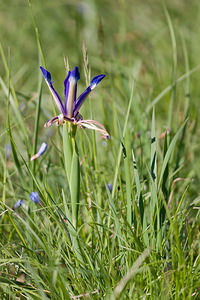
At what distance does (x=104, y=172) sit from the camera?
6.04 feet

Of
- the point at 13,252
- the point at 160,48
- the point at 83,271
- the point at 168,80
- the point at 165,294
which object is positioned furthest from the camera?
the point at 160,48

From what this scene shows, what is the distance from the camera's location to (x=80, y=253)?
1276 millimetres

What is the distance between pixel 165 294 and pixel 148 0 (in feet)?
16.6

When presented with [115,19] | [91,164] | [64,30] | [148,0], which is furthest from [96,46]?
[91,164]

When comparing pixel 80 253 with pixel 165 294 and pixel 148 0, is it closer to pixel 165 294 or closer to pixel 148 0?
pixel 165 294

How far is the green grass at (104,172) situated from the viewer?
122 centimetres

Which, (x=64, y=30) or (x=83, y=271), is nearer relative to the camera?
(x=83, y=271)

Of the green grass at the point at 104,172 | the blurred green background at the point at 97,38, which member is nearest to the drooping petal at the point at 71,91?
the green grass at the point at 104,172

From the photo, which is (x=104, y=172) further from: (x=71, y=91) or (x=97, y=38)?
(x=97, y=38)

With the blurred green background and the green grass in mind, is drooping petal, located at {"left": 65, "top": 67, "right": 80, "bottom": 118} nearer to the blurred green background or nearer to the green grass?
the green grass

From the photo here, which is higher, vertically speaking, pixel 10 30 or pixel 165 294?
pixel 10 30

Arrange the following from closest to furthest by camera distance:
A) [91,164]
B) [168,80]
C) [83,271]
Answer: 1. [83,271]
2. [91,164]
3. [168,80]

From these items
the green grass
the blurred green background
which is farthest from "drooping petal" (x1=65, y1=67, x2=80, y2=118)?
the blurred green background

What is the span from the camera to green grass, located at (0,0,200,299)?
1220mm
